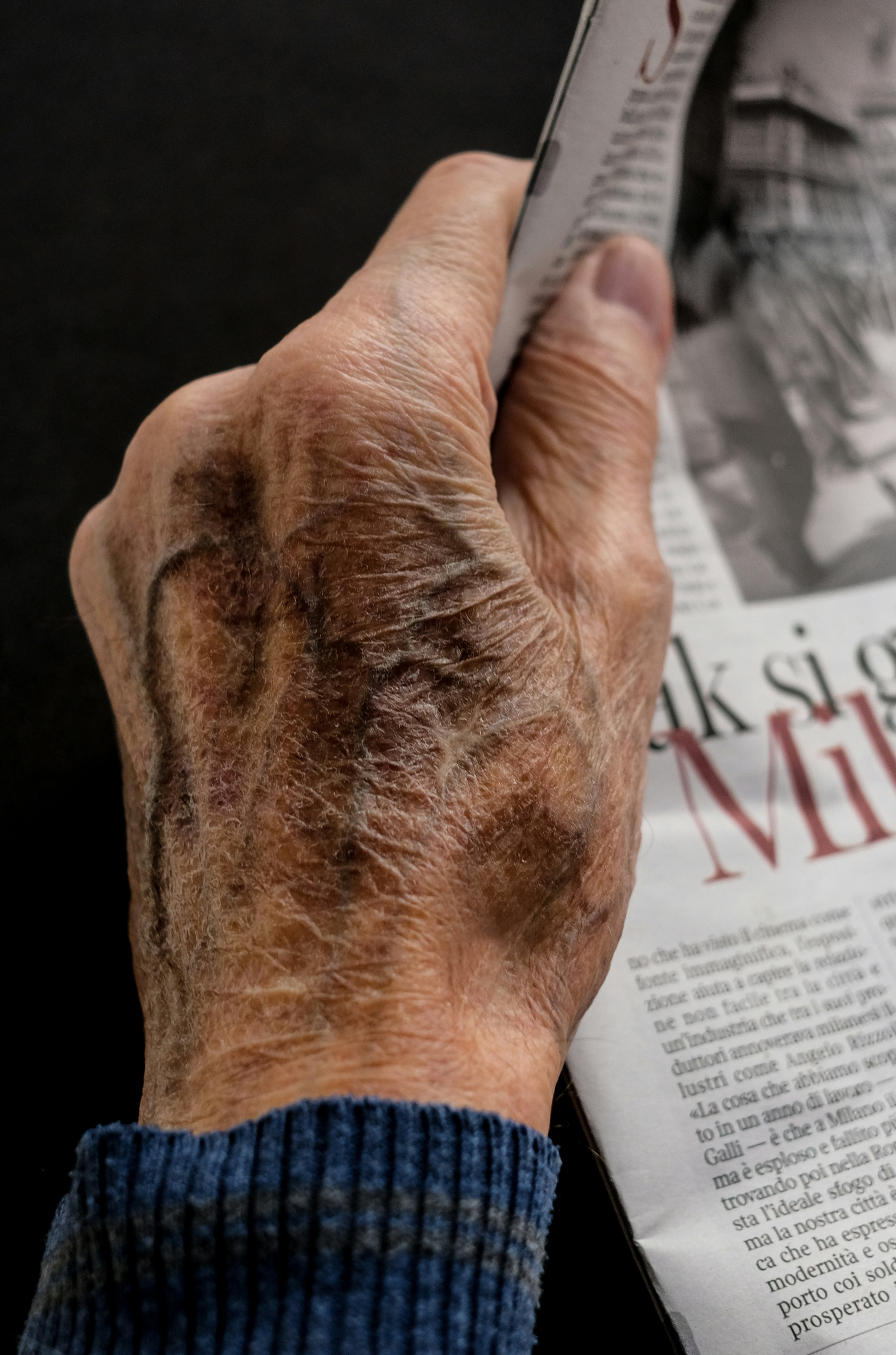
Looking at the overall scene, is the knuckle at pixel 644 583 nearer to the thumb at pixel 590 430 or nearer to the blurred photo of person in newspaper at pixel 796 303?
the thumb at pixel 590 430

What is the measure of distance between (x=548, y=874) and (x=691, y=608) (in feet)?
1.01

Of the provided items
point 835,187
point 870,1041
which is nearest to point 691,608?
point 870,1041

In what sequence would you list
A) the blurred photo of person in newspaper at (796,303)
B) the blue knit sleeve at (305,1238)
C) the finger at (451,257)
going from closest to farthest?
the blue knit sleeve at (305,1238) → the finger at (451,257) → the blurred photo of person in newspaper at (796,303)

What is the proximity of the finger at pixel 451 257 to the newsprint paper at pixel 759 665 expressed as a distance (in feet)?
0.10

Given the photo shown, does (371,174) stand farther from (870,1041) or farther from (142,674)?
(870,1041)

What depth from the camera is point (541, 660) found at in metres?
0.44

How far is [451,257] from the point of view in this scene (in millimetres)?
489

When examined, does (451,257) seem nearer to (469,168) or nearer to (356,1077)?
(469,168)

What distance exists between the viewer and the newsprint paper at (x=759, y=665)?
48cm

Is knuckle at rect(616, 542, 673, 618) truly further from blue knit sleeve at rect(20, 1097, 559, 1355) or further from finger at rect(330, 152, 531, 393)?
blue knit sleeve at rect(20, 1097, 559, 1355)

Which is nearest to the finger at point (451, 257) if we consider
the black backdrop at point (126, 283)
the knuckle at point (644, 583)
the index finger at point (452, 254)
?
the index finger at point (452, 254)

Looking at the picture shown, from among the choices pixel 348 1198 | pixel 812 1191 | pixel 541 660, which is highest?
pixel 541 660

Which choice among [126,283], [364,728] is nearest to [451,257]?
[364,728]

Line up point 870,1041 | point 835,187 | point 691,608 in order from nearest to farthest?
point 870,1041, point 691,608, point 835,187
